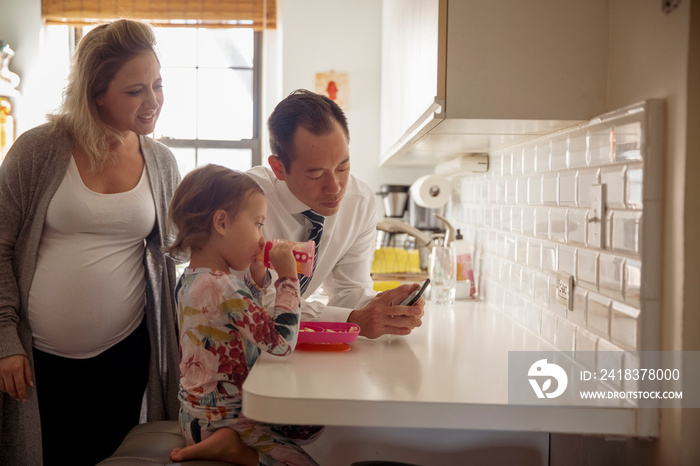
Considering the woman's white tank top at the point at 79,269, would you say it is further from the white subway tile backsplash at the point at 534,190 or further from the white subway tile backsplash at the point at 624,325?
the white subway tile backsplash at the point at 624,325

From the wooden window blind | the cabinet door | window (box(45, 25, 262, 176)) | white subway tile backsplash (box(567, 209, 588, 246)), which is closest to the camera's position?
white subway tile backsplash (box(567, 209, 588, 246))

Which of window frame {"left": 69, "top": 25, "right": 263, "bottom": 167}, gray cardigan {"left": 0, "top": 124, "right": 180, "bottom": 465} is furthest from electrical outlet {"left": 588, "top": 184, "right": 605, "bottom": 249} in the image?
window frame {"left": 69, "top": 25, "right": 263, "bottom": 167}

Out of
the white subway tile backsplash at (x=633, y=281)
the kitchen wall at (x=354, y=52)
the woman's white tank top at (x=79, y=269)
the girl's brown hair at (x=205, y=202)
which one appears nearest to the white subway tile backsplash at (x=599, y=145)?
the white subway tile backsplash at (x=633, y=281)

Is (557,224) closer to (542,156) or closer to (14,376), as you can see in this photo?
(542,156)

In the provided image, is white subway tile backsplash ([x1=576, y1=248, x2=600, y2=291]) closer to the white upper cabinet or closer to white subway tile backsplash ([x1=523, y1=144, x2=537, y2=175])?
the white upper cabinet

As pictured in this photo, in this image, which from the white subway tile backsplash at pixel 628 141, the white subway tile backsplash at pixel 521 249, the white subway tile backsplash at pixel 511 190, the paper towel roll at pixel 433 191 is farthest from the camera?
the paper towel roll at pixel 433 191

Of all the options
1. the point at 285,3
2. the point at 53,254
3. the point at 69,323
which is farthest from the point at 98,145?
the point at 285,3

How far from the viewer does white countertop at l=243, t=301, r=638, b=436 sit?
40.4 inches

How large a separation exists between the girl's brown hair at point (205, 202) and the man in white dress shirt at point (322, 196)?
0.52 ft

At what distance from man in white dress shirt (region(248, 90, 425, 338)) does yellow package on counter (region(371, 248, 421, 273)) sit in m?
1.31

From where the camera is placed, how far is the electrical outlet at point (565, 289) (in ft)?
4.47

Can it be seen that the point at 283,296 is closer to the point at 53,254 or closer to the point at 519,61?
the point at 519,61

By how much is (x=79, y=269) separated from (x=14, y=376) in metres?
0.31

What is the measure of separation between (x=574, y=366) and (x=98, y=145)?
52.4 inches
